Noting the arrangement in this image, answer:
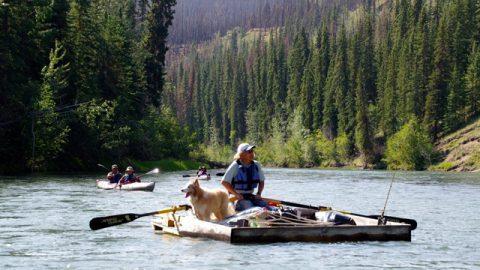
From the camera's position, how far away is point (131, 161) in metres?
79.6

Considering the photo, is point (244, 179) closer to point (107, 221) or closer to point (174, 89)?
point (107, 221)

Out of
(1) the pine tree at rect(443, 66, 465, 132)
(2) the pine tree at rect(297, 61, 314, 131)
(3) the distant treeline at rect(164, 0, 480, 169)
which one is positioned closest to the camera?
(1) the pine tree at rect(443, 66, 465, 132)

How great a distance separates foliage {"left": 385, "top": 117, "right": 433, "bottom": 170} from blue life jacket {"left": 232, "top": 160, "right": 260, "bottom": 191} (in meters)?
97.2

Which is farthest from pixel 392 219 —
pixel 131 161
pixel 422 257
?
pixel 131 161

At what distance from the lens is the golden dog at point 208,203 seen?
70.5 feet

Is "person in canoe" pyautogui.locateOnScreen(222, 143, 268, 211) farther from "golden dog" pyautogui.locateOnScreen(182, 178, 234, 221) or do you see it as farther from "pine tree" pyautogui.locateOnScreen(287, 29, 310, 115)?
"pine tree" pyautogui.locateOnScreen(287, 29, 310, 115)

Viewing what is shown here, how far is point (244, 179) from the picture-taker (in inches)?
873

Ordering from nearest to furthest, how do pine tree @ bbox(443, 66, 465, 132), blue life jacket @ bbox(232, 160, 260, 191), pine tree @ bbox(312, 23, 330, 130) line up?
blue life jacket @ bbox(232, 160, 260, 191)
pine tree @ bbox(443, 66, 465, 132)
pine tree @ bbox(312, 23, 330, 130)

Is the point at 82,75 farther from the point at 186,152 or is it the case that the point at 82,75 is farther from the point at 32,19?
the point at 186,152

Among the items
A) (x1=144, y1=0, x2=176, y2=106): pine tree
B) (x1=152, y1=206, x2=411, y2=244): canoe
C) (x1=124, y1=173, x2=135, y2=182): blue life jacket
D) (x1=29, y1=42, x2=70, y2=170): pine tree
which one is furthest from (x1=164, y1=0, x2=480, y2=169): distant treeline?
(x1=152, y1=206, x2=411, y2=244): canoe

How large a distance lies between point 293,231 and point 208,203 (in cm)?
285

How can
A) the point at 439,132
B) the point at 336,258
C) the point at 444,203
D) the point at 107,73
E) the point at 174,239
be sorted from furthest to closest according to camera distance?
the point at 439,132 → the point at 107,73 → the point at 444,203 → the point at 174,239 → the point at 336,258

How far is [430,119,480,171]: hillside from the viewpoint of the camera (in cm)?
10525

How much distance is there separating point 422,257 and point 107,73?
62.9 meters
